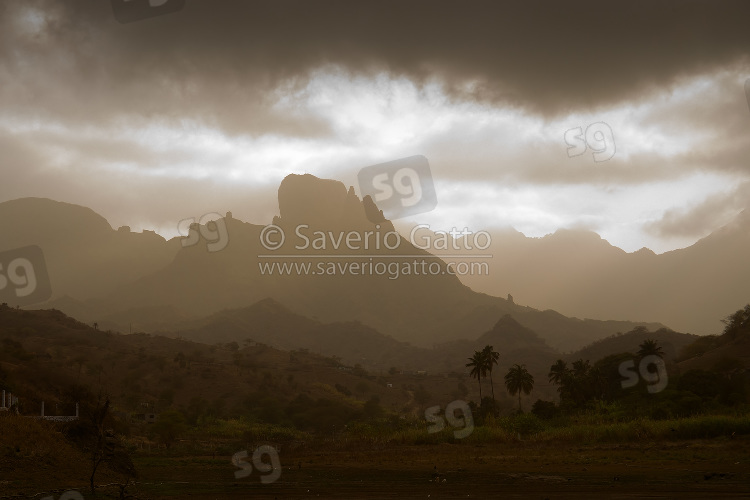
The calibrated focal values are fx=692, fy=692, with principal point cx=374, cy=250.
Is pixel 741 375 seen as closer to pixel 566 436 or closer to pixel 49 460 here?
pixel 566 436

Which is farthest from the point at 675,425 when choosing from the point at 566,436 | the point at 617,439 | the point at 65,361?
the point at 65,361
